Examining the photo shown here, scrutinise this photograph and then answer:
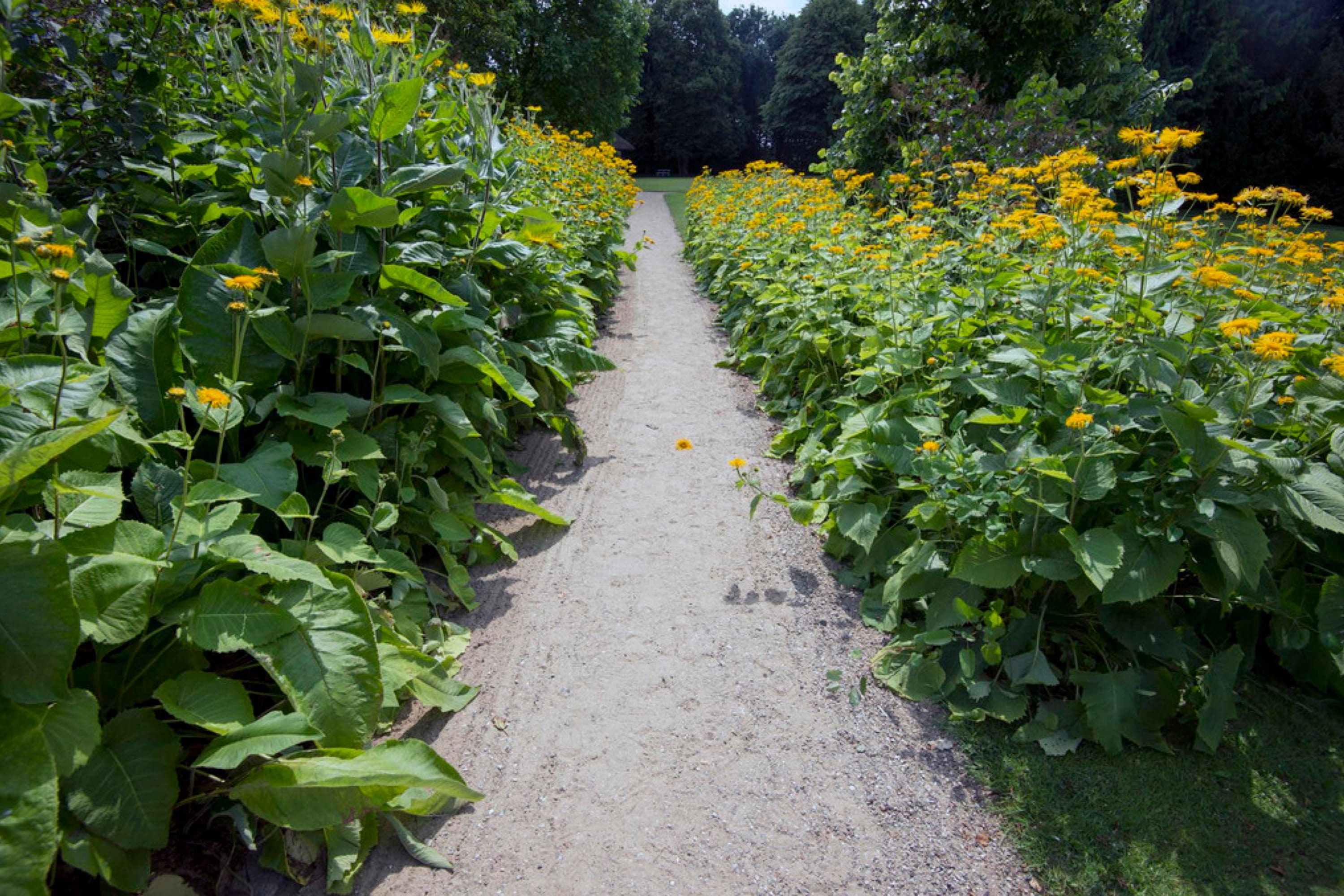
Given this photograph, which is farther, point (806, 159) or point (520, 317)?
point (806, 159)

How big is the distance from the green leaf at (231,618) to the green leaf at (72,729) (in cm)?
24

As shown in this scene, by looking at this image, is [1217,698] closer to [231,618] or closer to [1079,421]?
[1079,421]

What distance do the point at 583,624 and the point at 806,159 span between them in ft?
148

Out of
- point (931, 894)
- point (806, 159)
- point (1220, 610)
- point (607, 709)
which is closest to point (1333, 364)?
point (1220, 610)

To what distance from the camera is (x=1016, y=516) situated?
2.45 meters

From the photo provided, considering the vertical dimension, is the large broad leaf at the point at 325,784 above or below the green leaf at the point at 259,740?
below

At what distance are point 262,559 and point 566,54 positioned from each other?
75.5 ft

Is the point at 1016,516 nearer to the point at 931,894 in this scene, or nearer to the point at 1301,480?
the point at 1301,480

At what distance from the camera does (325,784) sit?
156 cm

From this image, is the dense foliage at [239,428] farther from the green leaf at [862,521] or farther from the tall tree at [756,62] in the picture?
the tall tree at [756,62]

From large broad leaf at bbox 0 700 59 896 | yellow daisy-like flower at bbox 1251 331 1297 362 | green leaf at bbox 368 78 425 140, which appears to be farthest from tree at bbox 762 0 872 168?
large broad leaf at bbox 0 700 59 896

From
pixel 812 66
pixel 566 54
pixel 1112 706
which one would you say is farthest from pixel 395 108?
pixel 812 66

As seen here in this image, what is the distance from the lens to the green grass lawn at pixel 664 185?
27547mm

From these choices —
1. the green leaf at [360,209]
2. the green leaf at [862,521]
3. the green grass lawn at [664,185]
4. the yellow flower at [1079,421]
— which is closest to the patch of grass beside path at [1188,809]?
the green leaf at [862,521]
